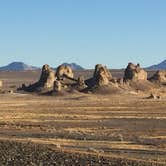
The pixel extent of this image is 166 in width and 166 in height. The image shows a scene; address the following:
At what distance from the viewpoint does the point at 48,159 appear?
1095 inches

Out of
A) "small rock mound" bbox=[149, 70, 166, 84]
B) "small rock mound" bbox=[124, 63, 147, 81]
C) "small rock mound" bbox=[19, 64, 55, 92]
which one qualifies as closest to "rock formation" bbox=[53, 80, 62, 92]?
"small rock mound" bbox=[19, 64, 55, 92]

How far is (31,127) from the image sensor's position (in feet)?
170

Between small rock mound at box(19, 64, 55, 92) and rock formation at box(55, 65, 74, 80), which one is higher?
rock formation at box(55, 65, 74, 80)

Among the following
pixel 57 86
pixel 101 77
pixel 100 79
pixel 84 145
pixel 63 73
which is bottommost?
pixel 84 145

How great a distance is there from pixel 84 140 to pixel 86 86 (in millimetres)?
93418

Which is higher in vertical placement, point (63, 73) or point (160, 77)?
point (63, 73)

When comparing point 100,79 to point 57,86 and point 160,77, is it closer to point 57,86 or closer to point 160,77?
point 57,86

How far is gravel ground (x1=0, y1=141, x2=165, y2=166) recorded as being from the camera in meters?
26.2

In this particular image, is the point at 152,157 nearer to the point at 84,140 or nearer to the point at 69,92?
the point at 84,140

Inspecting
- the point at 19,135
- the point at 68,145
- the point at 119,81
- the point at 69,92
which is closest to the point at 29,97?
the point at 69,92

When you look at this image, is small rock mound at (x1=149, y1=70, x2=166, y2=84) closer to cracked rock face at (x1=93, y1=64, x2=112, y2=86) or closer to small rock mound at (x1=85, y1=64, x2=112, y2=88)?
small rock mound at (x1=85, y1=64, x2=112, y2=88)

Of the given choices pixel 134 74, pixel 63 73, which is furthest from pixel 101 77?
pixel 63 73

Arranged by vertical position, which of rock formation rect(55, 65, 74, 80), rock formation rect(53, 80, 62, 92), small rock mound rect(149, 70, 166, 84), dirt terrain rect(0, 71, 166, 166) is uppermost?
rock formation rect(55, 65, 74, 80)

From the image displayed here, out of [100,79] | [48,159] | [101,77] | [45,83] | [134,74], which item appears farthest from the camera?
[134,74]
